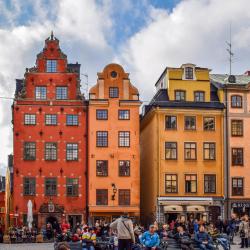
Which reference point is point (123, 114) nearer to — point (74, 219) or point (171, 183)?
point (171, 183)

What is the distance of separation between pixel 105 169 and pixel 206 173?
917cm

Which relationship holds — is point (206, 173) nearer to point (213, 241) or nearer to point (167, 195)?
point (167, 195)

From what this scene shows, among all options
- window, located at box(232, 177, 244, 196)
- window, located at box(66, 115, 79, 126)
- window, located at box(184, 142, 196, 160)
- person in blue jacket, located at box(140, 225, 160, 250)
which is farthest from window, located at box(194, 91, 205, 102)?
person in blue jacket, located at box(140, 225, 160, 250)

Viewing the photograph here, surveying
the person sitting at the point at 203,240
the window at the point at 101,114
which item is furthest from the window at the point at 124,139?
the person sitting at the point at 203,240

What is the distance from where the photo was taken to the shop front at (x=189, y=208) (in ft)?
199

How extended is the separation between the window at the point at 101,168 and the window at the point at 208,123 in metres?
9.77

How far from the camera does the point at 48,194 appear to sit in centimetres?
6003

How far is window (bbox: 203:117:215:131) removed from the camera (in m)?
62.8

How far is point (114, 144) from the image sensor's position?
201 feet

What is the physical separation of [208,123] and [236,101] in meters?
3.47

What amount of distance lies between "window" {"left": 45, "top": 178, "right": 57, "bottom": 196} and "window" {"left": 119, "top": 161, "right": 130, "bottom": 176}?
5897 millimetres

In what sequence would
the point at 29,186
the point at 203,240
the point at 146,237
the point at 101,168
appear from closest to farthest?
the point at 146,237 → the point at 203,240 → the point at 29,186 → the point at 101,168

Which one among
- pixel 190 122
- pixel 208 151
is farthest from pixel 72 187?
pixel 208 151

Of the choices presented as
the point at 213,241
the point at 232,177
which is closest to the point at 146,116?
the point at 232,177
